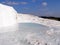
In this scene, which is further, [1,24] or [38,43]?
[1,24]

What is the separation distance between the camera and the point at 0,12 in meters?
14.0

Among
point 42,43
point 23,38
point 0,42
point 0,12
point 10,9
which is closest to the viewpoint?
point 42,43

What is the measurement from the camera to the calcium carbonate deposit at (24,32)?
778 centimetres

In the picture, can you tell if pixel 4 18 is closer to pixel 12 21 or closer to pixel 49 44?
pixel 12 21

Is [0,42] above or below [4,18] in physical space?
above

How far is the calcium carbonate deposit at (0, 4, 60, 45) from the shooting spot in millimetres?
7781

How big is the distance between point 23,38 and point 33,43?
1059 mm

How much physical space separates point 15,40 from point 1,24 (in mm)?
6373

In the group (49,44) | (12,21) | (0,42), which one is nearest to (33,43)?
(49,44)

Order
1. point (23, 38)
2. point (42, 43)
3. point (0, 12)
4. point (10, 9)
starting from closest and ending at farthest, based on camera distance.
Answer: point (42, 43) → point (23, 38) → point (0, 12) → point (10, 9)

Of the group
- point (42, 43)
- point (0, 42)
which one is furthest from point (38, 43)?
point (0, 42)

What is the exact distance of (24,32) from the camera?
33.1 feet

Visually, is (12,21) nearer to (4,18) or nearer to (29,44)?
(4,18)

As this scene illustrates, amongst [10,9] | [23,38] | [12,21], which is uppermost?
[23,38]
